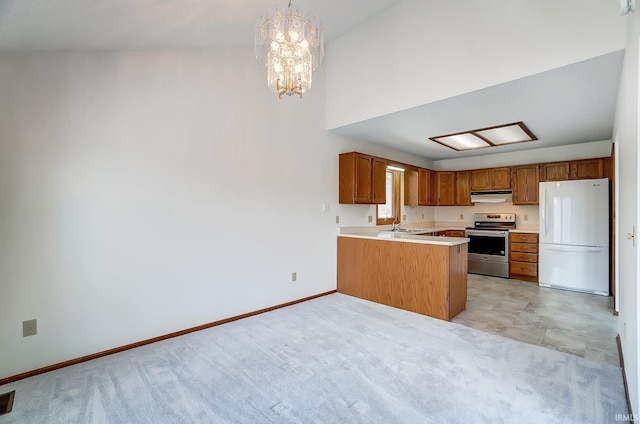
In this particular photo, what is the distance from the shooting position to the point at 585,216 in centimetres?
425

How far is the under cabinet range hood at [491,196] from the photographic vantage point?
5579 millimetres

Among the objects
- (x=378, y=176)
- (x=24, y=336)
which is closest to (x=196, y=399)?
(x=24, y=336)

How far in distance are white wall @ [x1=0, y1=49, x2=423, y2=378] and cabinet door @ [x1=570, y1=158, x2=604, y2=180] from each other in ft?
14.7

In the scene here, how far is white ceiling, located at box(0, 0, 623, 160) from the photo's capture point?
189 centimetres

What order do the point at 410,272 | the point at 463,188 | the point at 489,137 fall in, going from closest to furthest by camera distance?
the point at 410,272 < the point at 489,137 < the point at 463,188

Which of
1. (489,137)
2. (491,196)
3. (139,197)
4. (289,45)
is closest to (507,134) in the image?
(489,137)

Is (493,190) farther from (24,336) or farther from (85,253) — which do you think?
(24,336)

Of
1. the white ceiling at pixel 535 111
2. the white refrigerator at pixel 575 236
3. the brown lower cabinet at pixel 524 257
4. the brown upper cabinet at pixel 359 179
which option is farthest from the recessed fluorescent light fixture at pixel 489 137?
the brown lower cabinet at pixel 524 257

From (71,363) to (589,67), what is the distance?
478 centimetres

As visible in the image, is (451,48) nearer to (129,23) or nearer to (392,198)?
(129,23)

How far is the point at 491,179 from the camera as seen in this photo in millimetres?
5703

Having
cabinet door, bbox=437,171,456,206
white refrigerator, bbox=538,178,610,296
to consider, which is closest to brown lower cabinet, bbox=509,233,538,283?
white refrigerator, bbox=538,178,610,296

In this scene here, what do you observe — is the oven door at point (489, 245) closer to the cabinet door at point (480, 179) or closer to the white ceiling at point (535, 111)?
the cabinet door at point (480, 179)

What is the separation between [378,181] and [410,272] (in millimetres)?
1632
